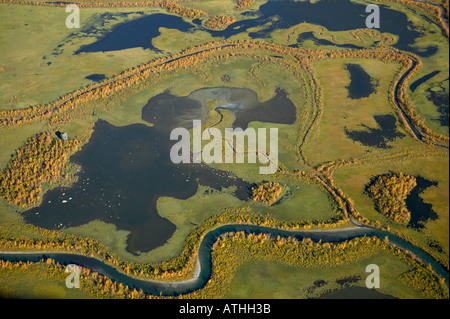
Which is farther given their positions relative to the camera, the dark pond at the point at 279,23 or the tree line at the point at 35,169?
the dark pond at the point at 279,23

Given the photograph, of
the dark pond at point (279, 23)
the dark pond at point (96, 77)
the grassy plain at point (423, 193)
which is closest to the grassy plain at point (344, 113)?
the grassy plain at point (423, 193)

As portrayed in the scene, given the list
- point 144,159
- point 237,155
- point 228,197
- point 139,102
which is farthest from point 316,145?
point 139,102

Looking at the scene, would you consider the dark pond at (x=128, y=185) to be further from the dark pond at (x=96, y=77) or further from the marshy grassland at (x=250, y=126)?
the dark pond at (x=96, y=77)

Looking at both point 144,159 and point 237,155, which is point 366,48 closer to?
point 237,155

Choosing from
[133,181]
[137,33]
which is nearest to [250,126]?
[133,181]

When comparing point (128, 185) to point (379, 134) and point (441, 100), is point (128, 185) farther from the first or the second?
point (441, 100)

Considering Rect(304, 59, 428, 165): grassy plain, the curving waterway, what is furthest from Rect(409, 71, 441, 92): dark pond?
the curving waterway
